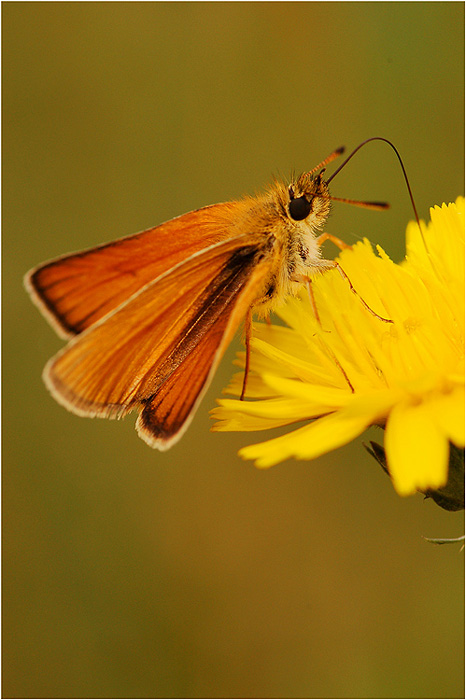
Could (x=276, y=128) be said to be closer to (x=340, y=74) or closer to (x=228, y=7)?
(x=340, y=74)

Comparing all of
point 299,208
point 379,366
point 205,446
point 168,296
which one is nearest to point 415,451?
point 379,366

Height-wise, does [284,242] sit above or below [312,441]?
above

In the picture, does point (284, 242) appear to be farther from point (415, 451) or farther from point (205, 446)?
point (205, 446)

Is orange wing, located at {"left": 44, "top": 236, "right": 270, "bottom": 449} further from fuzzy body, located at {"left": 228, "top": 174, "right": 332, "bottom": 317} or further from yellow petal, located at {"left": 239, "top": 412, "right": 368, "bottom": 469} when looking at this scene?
yellow petal, located at {"left": 239, "top": 412, "right": 368, "bottom": 469}

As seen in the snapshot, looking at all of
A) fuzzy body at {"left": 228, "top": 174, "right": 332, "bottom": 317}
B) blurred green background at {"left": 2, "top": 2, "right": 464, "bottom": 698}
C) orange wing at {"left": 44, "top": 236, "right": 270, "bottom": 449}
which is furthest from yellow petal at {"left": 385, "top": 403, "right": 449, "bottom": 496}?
blurred green background at {"left": 2, "top": 2, "right": 464, "bottom": 698}

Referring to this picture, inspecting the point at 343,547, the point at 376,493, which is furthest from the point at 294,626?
the point at 376,493

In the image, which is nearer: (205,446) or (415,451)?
(415,451)
